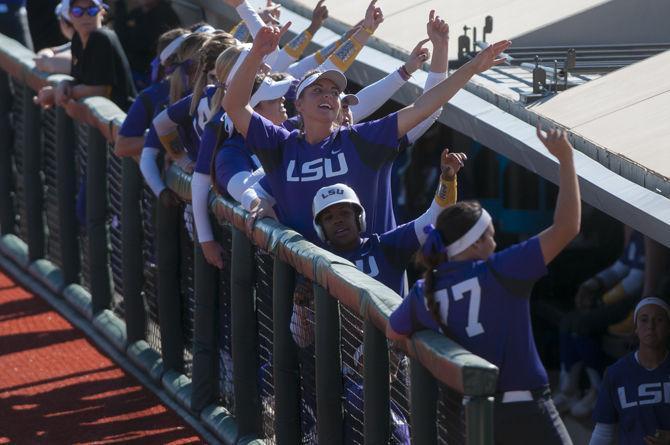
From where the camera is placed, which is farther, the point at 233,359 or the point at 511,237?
the point at 511,237

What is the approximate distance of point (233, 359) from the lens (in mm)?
5738

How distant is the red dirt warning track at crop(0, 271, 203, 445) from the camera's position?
20.1 ft

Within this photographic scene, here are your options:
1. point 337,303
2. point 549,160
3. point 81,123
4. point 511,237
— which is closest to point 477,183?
point 511,237

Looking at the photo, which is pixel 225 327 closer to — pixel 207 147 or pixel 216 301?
pixel 216 301

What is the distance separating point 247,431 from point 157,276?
1.07 meters

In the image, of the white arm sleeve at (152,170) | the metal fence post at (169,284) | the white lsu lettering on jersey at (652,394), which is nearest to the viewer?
the white lsu lettering on jersey at (652,394)

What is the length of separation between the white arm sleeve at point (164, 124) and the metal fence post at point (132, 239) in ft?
1.83

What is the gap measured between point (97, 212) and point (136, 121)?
820mm

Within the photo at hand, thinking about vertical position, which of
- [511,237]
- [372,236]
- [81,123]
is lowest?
[511,237]

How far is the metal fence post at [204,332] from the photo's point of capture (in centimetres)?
601

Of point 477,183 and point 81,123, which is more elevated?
point 81,123

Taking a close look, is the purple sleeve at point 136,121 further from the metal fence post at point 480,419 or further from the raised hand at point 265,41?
the metal fence post at point 480,419

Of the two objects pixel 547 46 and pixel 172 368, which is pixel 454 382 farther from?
pixel 547 46

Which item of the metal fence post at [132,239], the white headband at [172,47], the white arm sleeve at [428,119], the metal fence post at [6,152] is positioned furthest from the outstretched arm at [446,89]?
the metal fence post at [6,152]
